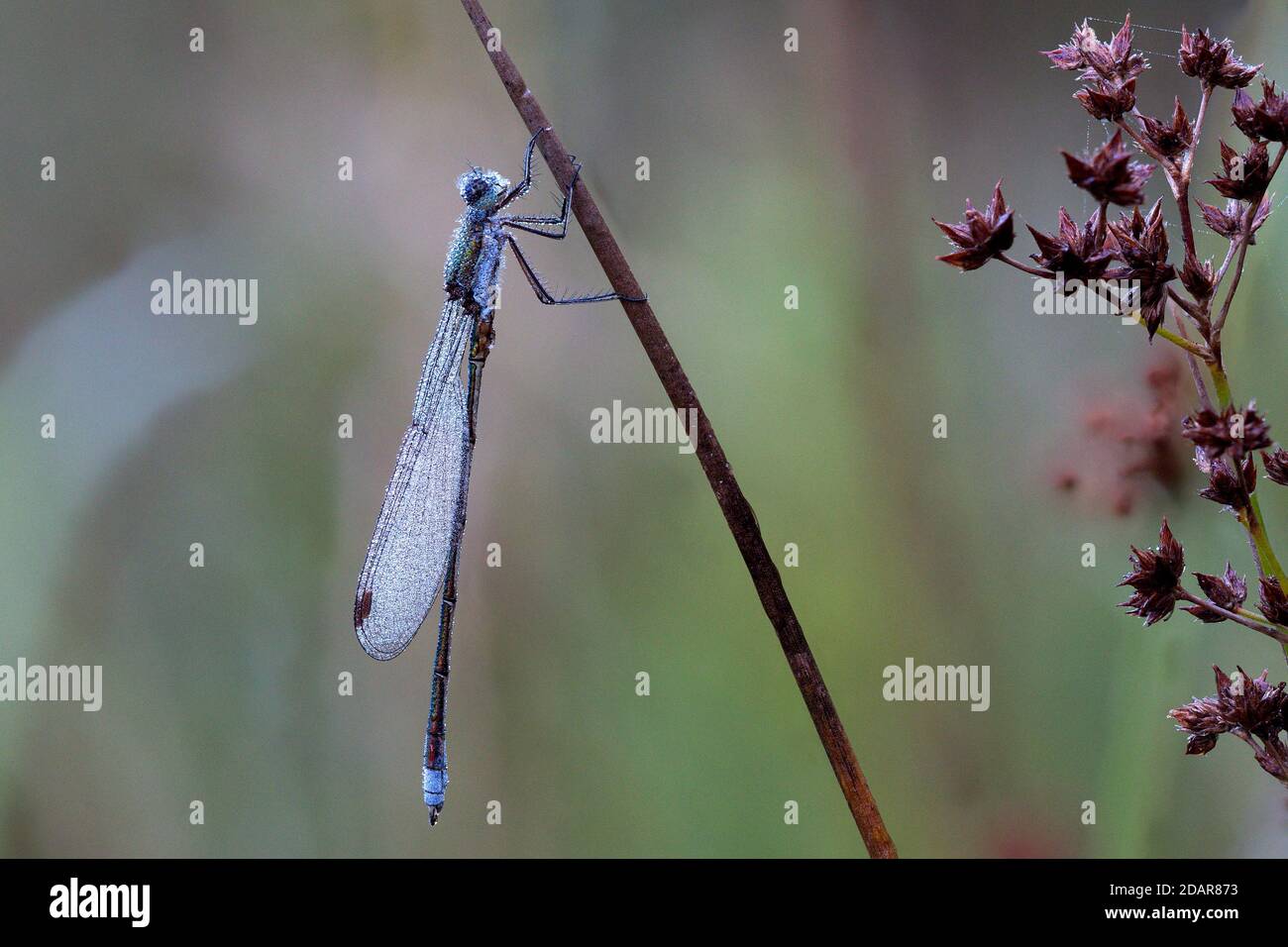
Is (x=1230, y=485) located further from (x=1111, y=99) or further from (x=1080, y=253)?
(x=1111, y=99)

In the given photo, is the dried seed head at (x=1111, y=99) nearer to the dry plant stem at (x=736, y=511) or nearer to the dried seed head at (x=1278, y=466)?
the dried seed head at (x=1278, y=466)

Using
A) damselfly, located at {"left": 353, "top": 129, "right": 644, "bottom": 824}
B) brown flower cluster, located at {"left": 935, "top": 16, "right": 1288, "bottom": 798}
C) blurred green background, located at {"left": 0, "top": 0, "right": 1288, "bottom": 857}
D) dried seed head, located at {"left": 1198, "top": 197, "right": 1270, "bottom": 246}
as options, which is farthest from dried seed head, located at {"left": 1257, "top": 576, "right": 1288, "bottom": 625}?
damselfly, located at {"left": 353, "top": 129, "right": 644, "bottom": 824}

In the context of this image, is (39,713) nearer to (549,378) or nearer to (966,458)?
(549,378)

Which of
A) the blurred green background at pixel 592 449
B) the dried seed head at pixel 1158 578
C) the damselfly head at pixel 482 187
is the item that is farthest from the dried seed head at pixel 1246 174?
the damselfly head at pixel 482 187

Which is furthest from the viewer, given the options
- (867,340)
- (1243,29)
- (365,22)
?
(365,22)

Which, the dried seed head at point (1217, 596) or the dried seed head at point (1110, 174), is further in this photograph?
the dried seed head at point (1217, 596)

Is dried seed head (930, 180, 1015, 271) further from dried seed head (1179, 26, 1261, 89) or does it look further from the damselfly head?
the damselfly head

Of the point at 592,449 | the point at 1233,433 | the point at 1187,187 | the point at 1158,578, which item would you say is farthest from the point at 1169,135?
the point at 592,449

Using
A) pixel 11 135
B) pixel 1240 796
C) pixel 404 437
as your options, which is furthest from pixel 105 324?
pixel 1240 796
